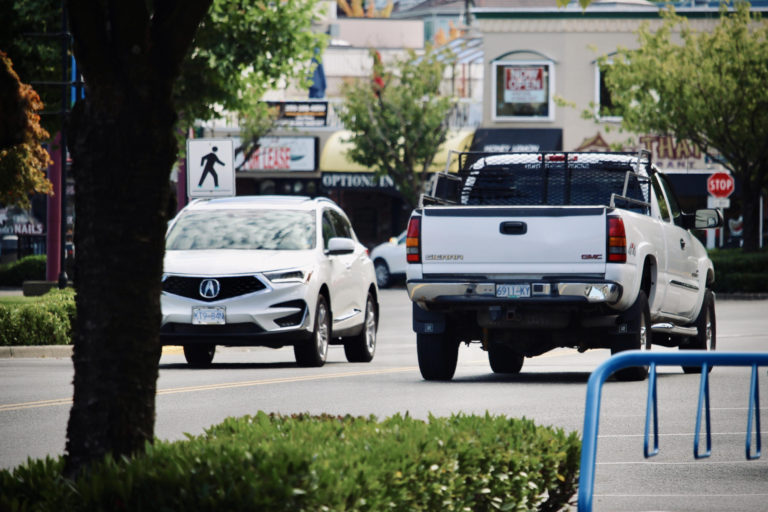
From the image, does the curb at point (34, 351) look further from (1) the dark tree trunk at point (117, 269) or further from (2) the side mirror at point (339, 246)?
(1) the dark tree trunk at point (117, 269)

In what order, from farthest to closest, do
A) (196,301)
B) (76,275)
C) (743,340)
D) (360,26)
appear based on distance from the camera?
(360,26) < (743,340) < (196,301) < (76,275)

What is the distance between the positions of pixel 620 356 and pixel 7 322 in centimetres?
1372

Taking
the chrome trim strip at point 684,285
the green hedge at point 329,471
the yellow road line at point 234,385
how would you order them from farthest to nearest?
the chrome trim strip at point 684,285, the yellow road line at point 234,385, the green hedge at point 329,471

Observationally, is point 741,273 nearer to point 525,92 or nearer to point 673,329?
point 525,92

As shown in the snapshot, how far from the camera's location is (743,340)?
2117cm

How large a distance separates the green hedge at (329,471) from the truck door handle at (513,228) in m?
6.73

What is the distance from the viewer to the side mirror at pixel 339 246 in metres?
16.6

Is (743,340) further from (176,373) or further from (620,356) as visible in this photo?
(620,356)

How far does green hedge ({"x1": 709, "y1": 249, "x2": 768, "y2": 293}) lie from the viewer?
116 feet

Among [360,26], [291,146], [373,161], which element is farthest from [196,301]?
[360,26]

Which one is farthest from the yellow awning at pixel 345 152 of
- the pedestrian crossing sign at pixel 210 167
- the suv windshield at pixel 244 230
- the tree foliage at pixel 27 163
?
the suv windshield at pixel 244 230

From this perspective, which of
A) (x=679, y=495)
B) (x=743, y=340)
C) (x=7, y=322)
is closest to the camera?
(x=679, y=495)

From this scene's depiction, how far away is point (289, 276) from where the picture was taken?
16.0 m

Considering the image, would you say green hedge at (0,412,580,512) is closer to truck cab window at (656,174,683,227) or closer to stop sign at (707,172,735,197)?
truck cab window at (656,174,683,227)
